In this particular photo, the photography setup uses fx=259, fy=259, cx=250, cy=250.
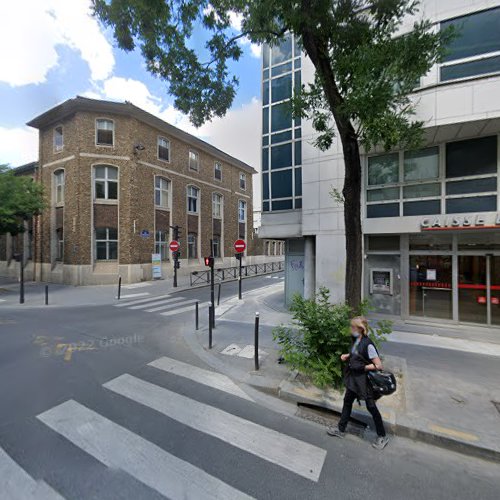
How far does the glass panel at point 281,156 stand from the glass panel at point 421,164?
3999mm

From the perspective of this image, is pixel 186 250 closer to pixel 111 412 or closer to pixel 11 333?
pixel 11 333

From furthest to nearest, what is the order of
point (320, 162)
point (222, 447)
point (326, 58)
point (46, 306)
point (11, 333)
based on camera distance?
1. point (46, 306)
2. point (320, 162)
3. point (11, 333)
4. point (326, 58)
5. point (222, 447)

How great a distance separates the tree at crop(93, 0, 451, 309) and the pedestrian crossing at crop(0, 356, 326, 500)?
2543 millimetres

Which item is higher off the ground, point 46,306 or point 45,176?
point 45,176

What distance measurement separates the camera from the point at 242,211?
31.4 metres

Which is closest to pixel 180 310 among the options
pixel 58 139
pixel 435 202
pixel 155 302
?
pixel 155 302

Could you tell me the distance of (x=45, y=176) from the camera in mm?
19375

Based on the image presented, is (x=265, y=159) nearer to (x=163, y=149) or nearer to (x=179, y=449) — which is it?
(x=179, y=449)

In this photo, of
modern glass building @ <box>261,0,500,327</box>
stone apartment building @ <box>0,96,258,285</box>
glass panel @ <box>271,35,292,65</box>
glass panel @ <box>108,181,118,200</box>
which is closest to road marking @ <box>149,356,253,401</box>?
modern glass building @ <box>261,0,500,327</box>

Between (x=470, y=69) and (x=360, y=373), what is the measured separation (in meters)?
8.50

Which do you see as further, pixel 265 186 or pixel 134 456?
pixel 265 186

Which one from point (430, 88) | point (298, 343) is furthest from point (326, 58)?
point (298, 343)

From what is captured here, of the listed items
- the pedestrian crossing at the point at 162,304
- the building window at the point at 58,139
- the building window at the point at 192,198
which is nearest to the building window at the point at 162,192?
the building window at the point at 192,198

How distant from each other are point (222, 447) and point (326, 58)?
5979 mm
